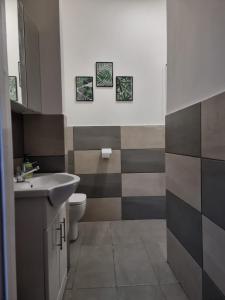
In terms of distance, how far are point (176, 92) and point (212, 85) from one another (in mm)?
517

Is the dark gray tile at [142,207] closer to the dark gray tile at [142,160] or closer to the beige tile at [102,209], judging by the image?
the beige tile at [102,209]

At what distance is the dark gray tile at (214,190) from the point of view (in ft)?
3.22

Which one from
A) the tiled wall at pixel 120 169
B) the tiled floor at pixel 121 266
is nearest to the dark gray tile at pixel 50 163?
the tiled floor at pixel 121 266

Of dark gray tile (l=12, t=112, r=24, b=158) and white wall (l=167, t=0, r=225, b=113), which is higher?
white wall (l=167, t=0, r=225, b=113)

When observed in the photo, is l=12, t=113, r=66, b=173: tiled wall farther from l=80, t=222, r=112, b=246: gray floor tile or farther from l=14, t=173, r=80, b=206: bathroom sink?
l=80, t=222, r=112, b=246: gray floor tile

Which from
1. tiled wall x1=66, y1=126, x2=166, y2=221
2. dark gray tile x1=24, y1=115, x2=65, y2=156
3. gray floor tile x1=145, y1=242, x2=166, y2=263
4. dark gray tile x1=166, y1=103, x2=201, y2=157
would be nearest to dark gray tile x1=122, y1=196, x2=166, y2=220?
tiled wall x1=66, y1=126, x2=166, y2=221

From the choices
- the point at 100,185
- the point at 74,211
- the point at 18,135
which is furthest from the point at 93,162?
the point at 18,135

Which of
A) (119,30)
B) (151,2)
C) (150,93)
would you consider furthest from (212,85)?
(151,2)

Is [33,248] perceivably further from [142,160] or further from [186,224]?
[142,160]

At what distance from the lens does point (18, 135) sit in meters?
1.72

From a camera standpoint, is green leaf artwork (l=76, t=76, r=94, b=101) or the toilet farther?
green leaf artwork (l=76, t=76, r=94, b=101)

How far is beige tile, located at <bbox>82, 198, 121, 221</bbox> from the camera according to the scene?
2.84 meters

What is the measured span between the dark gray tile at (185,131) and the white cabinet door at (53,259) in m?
0.94

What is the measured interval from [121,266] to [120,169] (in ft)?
4.06
